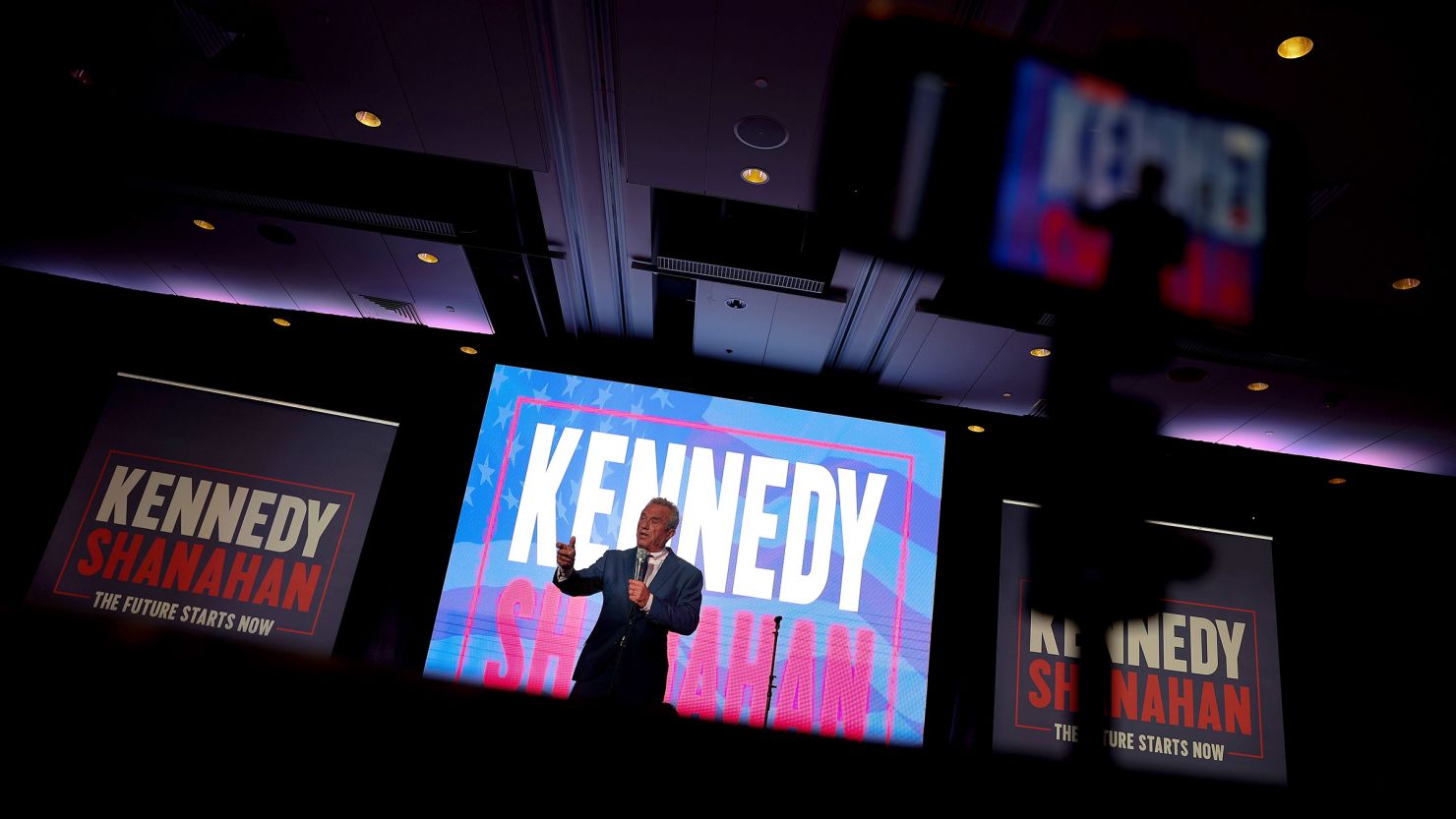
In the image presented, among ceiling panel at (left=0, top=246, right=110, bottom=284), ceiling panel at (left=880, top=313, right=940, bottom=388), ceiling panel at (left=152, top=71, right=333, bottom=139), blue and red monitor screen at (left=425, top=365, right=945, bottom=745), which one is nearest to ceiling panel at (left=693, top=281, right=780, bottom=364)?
blue and red monitor screen at (left=425, top=365, right=945, bottom=745)

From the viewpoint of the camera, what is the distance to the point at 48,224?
5.71 metres

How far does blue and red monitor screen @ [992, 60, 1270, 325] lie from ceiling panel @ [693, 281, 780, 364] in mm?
2773

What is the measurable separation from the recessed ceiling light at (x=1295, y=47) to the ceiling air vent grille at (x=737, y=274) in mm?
2629

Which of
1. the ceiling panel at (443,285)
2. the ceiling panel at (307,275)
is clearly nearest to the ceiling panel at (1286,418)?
the ceiling panel at (443,285)

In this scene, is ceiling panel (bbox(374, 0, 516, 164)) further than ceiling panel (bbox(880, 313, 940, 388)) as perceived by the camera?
No

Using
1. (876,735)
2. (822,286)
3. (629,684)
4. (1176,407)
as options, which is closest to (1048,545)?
(1176,407)

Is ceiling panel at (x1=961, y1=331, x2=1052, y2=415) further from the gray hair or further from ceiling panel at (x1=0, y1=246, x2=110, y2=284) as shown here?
ceiling panel at (x1=0, y1=246, x2=110, y2=284)

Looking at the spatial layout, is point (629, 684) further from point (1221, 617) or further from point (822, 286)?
point (1221, 617)

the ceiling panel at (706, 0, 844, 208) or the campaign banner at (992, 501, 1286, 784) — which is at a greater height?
the ceiling panel at (706, 0, 844, 208)

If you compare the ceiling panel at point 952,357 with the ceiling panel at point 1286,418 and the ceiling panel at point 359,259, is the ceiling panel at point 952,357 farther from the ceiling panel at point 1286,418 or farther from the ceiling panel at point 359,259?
the ceiling panel at point 359,259

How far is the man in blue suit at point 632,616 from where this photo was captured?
16.2 ft

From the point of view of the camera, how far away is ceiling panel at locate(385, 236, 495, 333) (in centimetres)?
527

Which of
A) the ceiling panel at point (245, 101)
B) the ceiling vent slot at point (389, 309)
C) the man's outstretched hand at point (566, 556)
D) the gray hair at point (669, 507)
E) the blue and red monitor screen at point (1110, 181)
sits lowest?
the man's outstretched hand at point (566, 556)

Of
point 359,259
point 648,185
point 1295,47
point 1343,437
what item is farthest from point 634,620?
point 1343,437
